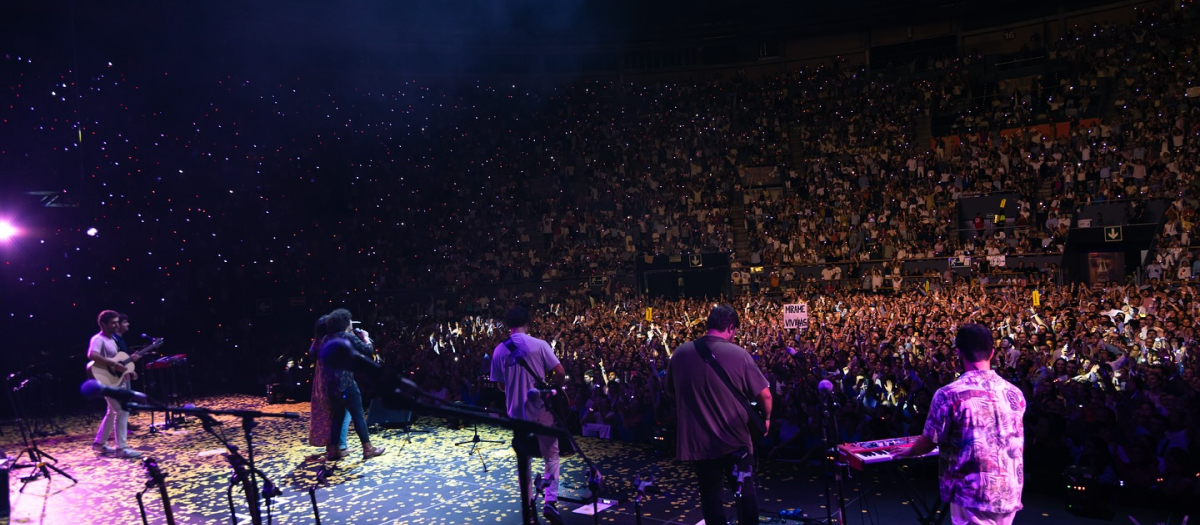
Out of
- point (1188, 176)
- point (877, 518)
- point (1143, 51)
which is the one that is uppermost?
point (1143, 51)

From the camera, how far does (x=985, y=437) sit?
355 cm

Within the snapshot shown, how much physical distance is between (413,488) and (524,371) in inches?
80.3

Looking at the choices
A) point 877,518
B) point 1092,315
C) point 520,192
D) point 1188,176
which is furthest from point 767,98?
point 877,518

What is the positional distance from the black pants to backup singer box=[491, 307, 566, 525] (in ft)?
4.98

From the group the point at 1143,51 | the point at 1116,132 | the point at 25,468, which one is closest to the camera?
the point at 25,468

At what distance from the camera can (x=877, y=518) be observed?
583 cm

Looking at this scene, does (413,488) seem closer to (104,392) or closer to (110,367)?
(110,367)

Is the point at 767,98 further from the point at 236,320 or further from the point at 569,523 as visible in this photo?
the point at 569,523

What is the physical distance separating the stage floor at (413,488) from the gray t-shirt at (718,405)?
1.55 m

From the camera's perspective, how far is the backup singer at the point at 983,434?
3539 millimetres

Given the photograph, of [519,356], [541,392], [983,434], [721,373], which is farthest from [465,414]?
[519,356]

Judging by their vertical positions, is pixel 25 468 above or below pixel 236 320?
below

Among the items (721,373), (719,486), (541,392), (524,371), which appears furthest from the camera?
(524,371)

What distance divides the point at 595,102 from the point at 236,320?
1652 centimetres
